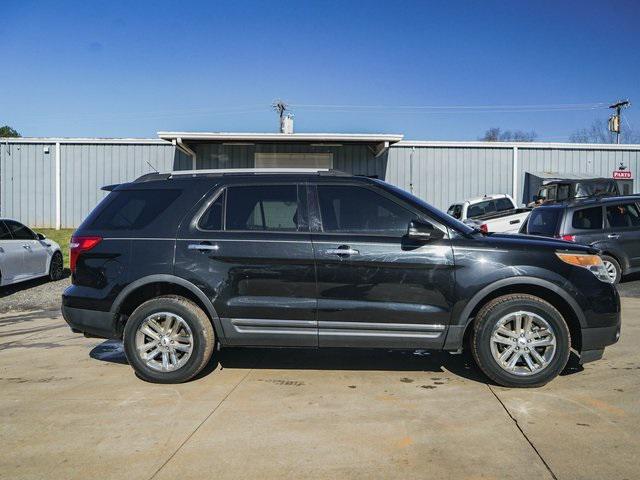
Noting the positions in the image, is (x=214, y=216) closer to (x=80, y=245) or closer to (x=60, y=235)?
(x=80, y=245)

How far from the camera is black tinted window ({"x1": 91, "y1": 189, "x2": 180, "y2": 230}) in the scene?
17.5 feet

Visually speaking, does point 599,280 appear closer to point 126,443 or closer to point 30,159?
point 126,443

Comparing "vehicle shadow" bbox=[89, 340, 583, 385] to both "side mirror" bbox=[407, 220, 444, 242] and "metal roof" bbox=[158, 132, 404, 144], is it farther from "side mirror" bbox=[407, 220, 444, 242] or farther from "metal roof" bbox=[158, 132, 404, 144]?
"metal roof" bbox=[158, 132, 404, 144]

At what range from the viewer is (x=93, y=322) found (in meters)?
5.23

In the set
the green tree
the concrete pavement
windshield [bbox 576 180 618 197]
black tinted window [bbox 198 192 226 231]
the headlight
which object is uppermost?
the green tree

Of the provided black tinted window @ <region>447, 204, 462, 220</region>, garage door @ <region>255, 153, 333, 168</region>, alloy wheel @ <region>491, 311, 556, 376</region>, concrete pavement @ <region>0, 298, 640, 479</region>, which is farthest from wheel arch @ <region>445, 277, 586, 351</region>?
garage door @ <region>255, 153, 333, 168</region>

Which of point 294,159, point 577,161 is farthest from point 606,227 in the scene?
point 577,161

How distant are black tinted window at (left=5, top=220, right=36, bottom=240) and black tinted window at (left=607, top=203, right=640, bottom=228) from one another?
11733mm

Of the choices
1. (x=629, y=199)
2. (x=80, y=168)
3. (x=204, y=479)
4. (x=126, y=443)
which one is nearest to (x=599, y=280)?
(x=204, y=479)

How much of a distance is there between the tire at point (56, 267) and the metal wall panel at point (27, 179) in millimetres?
11935

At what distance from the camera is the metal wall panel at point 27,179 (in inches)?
914

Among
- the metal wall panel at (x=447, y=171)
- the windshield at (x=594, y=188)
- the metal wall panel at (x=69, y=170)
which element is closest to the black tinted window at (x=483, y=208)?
the windshield at (x=594, y=188)

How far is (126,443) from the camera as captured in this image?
3842 millimetres

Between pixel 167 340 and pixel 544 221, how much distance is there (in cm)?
866
